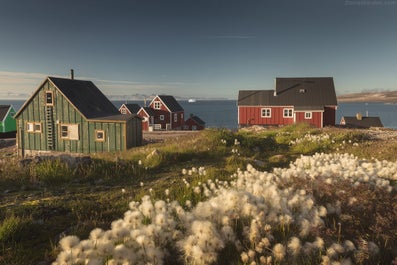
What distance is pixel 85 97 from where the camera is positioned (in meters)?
30.4

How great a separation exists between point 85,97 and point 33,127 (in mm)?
6261

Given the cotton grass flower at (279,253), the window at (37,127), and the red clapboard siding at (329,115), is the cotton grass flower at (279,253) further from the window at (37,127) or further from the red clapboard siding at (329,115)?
the red clapboard siding at (329,115)

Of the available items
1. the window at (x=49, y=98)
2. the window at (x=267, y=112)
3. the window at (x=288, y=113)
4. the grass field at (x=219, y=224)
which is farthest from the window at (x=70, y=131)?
the window at (x=288, y=113)

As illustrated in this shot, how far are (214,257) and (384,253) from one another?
223 cm

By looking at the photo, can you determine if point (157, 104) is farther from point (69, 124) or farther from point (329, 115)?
point (329, 115)

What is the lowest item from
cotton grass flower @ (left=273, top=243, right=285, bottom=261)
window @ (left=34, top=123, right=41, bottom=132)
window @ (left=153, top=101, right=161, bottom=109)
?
cotton grass flower @ (left=273, top=243, right=285, bottom=261)

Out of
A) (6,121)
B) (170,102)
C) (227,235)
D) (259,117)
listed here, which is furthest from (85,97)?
(170,102)

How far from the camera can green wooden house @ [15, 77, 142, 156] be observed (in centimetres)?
2652

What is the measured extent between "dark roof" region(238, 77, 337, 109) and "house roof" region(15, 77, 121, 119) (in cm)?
2507

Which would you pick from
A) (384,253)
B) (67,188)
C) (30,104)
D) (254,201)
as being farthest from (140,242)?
(30,104)

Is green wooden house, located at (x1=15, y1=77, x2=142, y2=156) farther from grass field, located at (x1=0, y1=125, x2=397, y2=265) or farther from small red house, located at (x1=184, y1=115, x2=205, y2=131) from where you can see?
small red house, located at (x1=184, y1=115, x2=205, y2=131)

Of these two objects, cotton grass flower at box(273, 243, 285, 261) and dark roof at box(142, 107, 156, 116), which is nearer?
cotton grass flower at box(273, 243, 285, 261)

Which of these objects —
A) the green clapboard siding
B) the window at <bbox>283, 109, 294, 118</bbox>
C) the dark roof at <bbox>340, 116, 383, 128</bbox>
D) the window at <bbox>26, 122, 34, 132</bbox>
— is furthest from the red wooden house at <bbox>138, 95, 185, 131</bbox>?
the dark roof at <bbox>340, 116, 383, 128</bbox>

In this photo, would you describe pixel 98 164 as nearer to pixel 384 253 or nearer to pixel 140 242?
pixel 140 242
